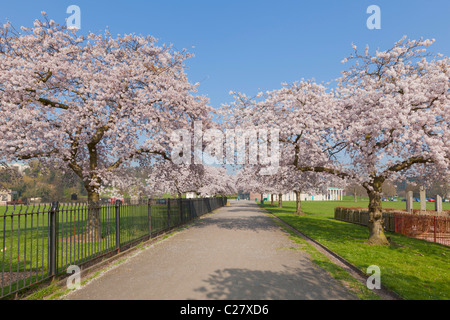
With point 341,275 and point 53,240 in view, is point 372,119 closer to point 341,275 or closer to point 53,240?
point 341,275

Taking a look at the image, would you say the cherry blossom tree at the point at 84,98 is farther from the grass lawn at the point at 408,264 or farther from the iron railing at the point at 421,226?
the iron railing at the point at 421,226

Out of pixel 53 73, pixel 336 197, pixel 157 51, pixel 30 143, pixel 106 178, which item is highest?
pixel 157 51

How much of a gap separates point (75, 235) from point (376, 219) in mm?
11712

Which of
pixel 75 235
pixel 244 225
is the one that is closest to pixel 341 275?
pixel 75 235

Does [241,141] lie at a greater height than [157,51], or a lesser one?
lesser

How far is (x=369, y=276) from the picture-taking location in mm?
7812

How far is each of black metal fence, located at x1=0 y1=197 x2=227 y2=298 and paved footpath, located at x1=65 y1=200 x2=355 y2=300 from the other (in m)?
0.99

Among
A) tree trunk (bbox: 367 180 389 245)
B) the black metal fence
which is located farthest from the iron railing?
the black metal fence

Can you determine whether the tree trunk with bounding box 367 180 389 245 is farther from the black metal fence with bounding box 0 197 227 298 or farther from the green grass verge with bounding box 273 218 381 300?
the black metal fence with bounding box 0 197 227 298

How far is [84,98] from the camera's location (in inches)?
588
